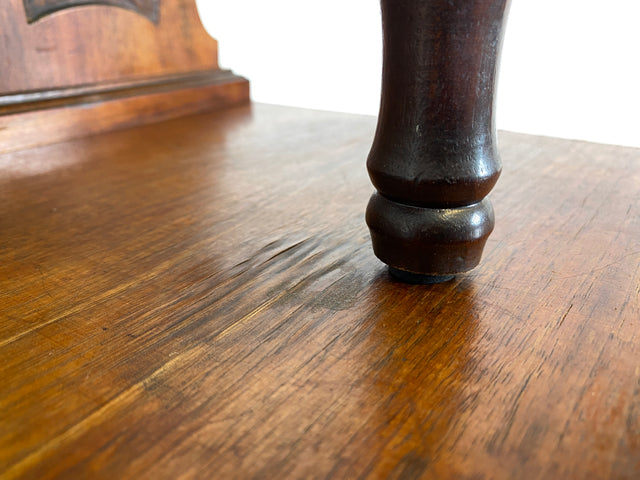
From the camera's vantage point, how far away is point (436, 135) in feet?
1.41

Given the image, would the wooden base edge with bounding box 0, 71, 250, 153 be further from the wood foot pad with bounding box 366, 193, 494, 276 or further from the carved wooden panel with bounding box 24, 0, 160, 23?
the wood foot pad with bounding box 366, 193, 494, 276

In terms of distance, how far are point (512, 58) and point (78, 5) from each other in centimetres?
85

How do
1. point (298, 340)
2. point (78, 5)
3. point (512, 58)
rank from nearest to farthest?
point (298, 340) < point (78, 5) < point (512, 58)

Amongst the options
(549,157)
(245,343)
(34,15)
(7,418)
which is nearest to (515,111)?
(549,157)

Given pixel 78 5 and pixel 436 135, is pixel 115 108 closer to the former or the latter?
pixel 78 5

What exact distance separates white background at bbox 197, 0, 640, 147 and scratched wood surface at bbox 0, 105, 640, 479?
0.49m

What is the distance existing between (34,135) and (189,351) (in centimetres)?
68

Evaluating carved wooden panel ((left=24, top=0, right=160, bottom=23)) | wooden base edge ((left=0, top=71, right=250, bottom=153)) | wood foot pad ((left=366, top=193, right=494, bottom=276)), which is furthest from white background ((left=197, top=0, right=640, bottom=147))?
wood foot pad ((left=366, top=193, right=494, bottom=276))

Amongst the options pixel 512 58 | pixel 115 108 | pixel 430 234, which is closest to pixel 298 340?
pixel 430 234

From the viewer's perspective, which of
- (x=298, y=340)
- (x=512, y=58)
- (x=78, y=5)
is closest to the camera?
(x=298, y=340)

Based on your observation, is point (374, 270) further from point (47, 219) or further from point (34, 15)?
point (34, 15)

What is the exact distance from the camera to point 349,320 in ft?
1.47

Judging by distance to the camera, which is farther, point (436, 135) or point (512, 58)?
point (512, 58)

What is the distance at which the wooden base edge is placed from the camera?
0.91 m
